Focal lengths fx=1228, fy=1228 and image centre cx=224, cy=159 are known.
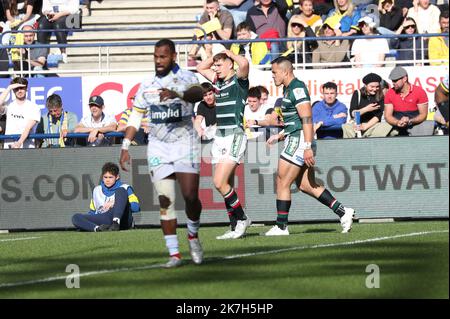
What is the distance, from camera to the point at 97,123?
2134cm

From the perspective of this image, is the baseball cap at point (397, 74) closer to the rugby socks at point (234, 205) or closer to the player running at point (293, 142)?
the player running at point (293, 142)

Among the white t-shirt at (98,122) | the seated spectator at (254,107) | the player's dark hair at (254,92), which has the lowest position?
the white t-shirt at (98,122)

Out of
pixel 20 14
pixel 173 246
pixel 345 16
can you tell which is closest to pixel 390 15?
pixel 345 16

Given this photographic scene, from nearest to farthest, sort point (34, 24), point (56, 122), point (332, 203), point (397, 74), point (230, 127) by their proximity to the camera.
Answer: point (230, 127) → point (332, 203) → point (397, 74) → point (56, 122) → point (34, 24)

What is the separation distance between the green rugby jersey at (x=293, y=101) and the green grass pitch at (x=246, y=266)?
4.76ft

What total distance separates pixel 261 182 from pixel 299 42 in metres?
4.76

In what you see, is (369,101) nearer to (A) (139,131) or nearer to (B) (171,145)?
(A) (139,131)

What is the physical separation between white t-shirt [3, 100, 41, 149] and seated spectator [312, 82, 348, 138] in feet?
16.3

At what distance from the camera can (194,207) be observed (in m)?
12.3

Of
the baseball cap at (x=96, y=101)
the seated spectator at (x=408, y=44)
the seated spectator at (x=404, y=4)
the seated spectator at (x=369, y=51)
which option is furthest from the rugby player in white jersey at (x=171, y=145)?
the seated spectator at (x=404, y=4)

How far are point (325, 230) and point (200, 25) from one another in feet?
27.0

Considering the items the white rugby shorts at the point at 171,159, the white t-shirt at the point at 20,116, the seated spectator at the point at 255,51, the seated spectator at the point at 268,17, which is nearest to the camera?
the white rugby shorts at the point at 171,159

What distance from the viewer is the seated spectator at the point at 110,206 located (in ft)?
62.7
